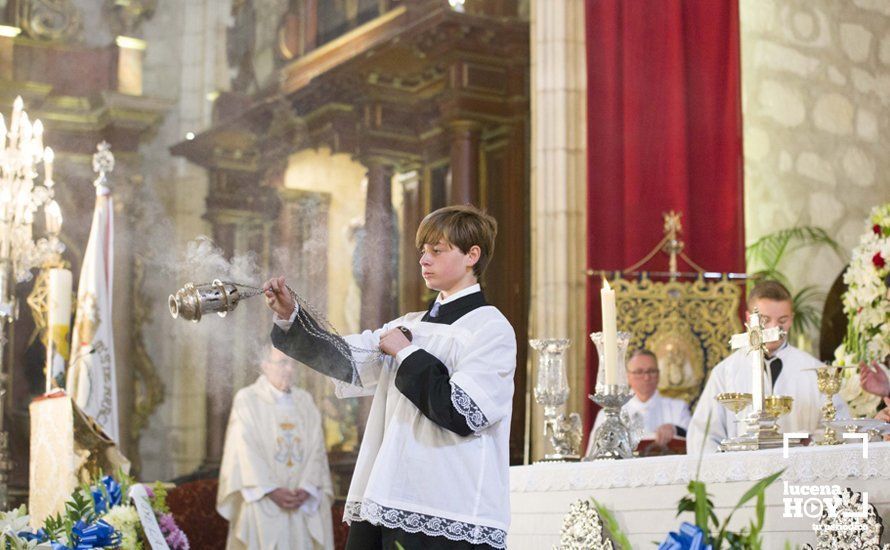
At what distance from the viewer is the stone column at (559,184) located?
299 inches

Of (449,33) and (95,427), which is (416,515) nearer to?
(95,427)

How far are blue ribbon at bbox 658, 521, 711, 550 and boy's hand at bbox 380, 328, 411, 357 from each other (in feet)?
4.93

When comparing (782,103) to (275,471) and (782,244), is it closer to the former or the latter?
(782,244)

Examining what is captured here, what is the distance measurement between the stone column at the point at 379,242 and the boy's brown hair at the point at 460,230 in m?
5.24

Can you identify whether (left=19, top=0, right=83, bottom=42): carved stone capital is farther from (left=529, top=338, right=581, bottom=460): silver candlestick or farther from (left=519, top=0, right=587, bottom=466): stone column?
(left=529, top=338, right=581, bottom=460): silver candlestick

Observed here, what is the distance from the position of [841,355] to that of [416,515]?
13.1ft

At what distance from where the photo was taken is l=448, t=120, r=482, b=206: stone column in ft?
27.1

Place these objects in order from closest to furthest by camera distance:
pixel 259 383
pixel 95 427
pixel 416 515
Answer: pixel 416 515 → pixel 95 427 → pixel 259 383

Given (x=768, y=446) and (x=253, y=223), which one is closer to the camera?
(x=768, y=446)

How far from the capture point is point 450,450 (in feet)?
9.62

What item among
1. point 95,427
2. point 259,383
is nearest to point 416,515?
point 95,427

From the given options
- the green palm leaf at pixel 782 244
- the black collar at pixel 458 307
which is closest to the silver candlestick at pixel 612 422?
the black collar at pixel 458 307

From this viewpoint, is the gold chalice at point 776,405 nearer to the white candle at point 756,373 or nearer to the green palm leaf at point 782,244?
the white candle at point 756,373

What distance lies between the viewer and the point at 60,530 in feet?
10.8
